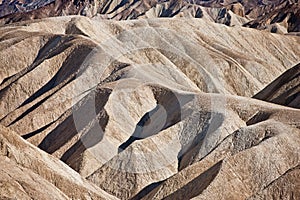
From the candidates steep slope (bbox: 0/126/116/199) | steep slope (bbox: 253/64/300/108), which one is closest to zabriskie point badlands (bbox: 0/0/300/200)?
steep slope (bbox: 0/126/116/199)

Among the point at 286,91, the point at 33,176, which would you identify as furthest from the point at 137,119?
the point at 33,176

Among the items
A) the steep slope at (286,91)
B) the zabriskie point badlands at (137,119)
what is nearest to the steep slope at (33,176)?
the zabriskie point badlands at (137,119)

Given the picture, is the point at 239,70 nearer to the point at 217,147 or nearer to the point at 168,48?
the point at 168,48

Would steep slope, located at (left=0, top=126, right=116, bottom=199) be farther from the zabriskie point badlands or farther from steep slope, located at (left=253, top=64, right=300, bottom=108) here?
steep slope, located at (left=253, top=64, right=300, bottom=108)

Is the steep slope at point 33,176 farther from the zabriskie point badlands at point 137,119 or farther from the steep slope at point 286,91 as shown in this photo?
the steep slope at point 286,91

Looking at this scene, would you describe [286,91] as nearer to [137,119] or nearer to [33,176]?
[137,119]

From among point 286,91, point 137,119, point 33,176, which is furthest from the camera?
point 286,91

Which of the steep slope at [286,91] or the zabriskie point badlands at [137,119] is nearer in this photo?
the zabriskie point badlands at [137,119]

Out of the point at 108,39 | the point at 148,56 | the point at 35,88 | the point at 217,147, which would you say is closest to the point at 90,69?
the point at 35,88
